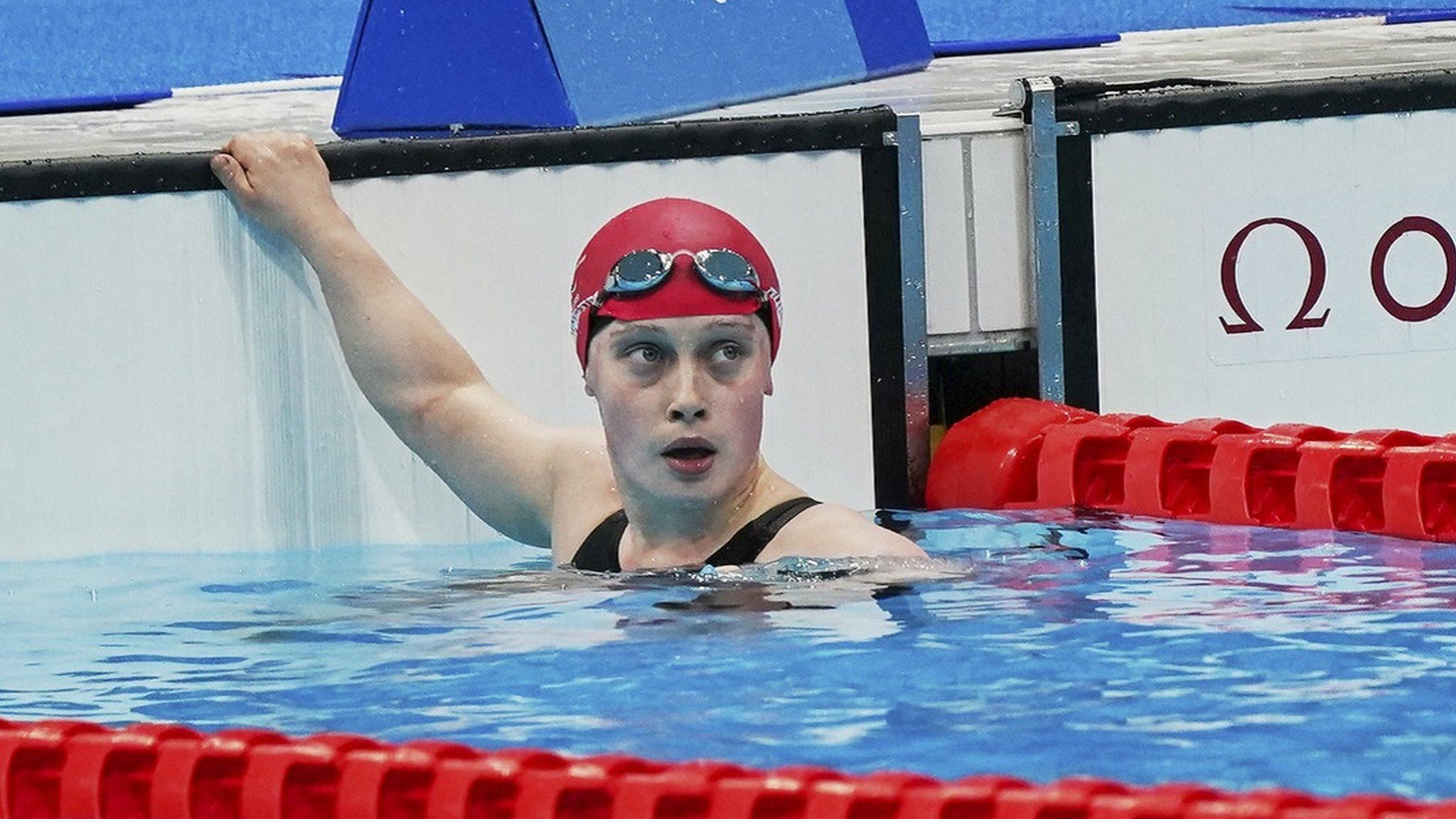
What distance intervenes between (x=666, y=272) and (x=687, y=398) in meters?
0.19

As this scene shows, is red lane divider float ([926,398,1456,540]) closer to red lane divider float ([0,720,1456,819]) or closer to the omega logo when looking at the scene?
the omega logo

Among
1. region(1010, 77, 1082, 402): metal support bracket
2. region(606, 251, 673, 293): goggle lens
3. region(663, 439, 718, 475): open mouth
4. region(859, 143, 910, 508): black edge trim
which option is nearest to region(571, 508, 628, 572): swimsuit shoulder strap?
region(663, 439, 718, 475): open mouth

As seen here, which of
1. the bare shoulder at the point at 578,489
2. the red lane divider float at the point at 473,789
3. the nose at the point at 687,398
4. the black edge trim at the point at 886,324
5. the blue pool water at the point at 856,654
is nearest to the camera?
the red lane divider float at the point at 473,789

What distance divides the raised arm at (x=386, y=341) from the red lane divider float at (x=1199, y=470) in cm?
77

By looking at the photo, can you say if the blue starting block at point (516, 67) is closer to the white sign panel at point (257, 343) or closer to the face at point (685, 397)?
the white sign panel at point (257, 343)

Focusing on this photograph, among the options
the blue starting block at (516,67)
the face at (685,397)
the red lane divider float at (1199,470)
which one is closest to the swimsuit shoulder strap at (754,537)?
the face at (685,397)

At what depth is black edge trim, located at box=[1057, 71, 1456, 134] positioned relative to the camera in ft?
13.7

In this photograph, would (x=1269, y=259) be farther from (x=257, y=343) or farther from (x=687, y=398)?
(x=257, y=343)

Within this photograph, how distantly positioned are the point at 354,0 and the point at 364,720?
26.4 feet

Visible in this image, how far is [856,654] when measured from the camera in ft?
9.98

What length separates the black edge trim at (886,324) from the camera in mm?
4117

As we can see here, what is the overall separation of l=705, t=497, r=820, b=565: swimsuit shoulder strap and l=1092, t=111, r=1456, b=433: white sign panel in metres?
0.99

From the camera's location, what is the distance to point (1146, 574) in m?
3.51

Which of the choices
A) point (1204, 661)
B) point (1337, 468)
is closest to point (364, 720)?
point (1204, 661)
